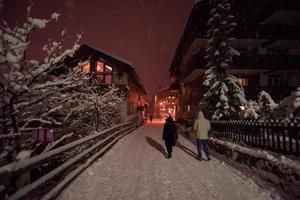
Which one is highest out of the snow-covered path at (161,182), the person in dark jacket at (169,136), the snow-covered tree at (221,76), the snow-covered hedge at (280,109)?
the snow-covered tree at (221,76)

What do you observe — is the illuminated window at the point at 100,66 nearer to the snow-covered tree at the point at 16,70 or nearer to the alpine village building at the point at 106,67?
the alpine village building at the point at 106,67

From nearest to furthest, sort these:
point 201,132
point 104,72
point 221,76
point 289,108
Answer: point 201,132 < point 289,108 < point 221,76 < point 104,72

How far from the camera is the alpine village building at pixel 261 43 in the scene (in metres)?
24.6

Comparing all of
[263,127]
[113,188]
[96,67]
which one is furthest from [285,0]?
[113,188]

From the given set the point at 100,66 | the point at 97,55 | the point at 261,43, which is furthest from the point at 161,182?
the point at 97,55

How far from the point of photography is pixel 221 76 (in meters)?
18.8

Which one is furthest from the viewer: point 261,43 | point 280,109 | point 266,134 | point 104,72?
point 104,72

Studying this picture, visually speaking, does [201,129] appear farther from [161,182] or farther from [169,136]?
[161,182]

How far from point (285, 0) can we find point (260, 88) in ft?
28.5

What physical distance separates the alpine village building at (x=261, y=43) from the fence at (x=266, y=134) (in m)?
13.4

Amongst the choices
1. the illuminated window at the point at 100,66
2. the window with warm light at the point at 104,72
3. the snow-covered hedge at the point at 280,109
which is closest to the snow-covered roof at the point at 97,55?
the illuminated window at the point at 100,66

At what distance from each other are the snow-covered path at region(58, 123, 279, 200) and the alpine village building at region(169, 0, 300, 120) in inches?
671

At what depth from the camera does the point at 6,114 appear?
4.98 m

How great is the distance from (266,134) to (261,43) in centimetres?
2059
